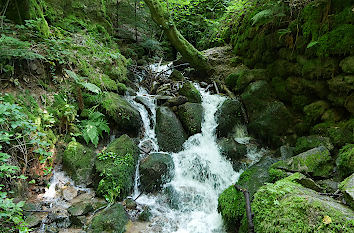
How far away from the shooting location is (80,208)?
151 inches

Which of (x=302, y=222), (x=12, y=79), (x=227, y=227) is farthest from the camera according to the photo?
(x=12, y=79)

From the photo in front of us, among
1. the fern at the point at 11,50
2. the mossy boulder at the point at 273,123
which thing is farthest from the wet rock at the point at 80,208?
the mossy boulder at the point at 273,123

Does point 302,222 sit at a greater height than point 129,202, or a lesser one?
greater

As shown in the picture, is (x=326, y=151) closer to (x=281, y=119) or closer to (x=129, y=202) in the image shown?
(x=281, y=119)

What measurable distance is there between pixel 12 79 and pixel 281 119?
7.27 m

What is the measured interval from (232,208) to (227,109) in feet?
13.5

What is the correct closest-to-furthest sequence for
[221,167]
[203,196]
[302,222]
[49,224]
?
[302,222] → [49,224] → [203,196] → [221,167]

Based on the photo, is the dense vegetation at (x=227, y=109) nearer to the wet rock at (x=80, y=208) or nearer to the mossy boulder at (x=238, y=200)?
the mossy boulder at (x=238, y=200)

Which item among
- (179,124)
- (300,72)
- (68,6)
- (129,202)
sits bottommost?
(129,202)

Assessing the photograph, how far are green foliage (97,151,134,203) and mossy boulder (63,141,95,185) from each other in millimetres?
313

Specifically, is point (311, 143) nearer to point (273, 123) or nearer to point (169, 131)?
point (273, 123)

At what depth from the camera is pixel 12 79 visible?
4352 mm

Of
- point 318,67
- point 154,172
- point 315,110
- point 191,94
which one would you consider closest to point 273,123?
point 315,110

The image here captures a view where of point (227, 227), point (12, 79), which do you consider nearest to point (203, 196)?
point (227, 227)
